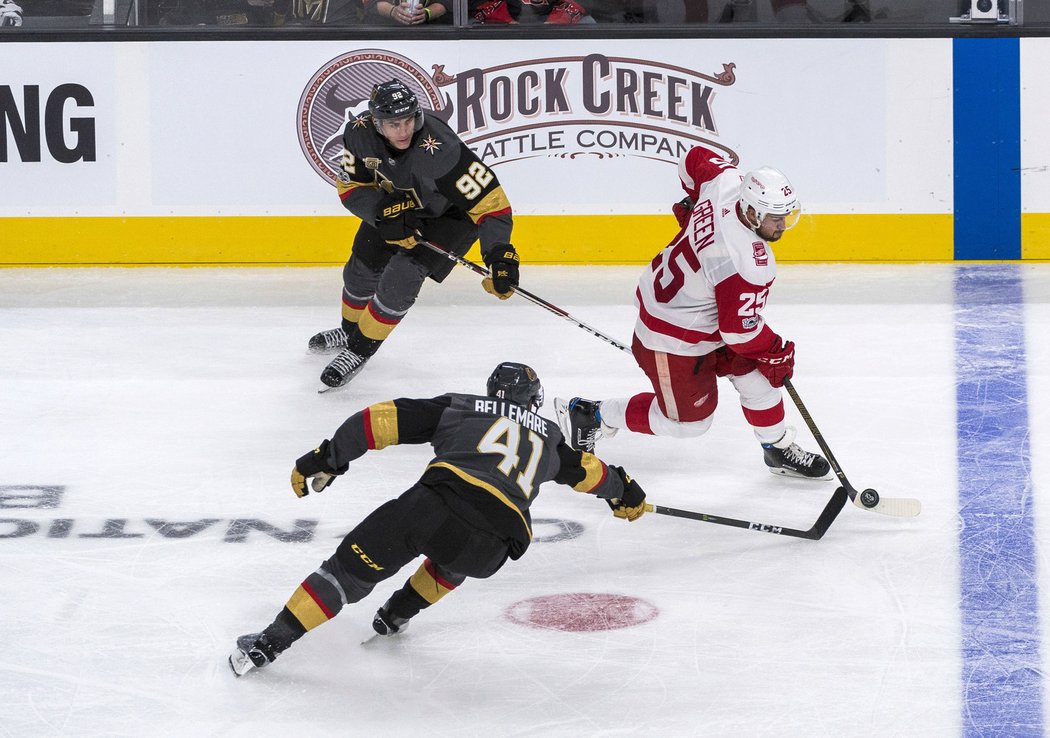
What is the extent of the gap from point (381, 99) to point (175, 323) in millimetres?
1679

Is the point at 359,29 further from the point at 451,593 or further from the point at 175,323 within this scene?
the point at 451,593

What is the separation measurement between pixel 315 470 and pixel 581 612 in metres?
0.72

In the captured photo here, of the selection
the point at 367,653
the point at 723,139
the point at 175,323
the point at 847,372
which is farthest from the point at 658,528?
the point at 723,139

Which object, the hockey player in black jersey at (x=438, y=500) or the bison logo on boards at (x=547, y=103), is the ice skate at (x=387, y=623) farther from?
the bison logo on boards at (x=547, y=103)

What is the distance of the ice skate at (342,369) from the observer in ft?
16.5

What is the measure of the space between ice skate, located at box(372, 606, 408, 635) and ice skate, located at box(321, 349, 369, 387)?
1905mm

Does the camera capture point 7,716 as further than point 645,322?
No

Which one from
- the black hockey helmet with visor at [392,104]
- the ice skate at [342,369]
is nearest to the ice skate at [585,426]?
the ice skate at [342,369]

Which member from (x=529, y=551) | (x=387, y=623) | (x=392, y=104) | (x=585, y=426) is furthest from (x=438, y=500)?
(x=392, y=104)

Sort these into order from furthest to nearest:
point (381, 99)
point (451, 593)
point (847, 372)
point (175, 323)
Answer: point (175, 323)
point (847, 372)
point (381, 99)
point (451, 593)

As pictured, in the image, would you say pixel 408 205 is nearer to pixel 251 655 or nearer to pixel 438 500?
pixel 438 500

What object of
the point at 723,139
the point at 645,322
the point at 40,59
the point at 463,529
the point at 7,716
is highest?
the point at 40,59

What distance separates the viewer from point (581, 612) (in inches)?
132

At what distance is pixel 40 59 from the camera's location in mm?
6594
